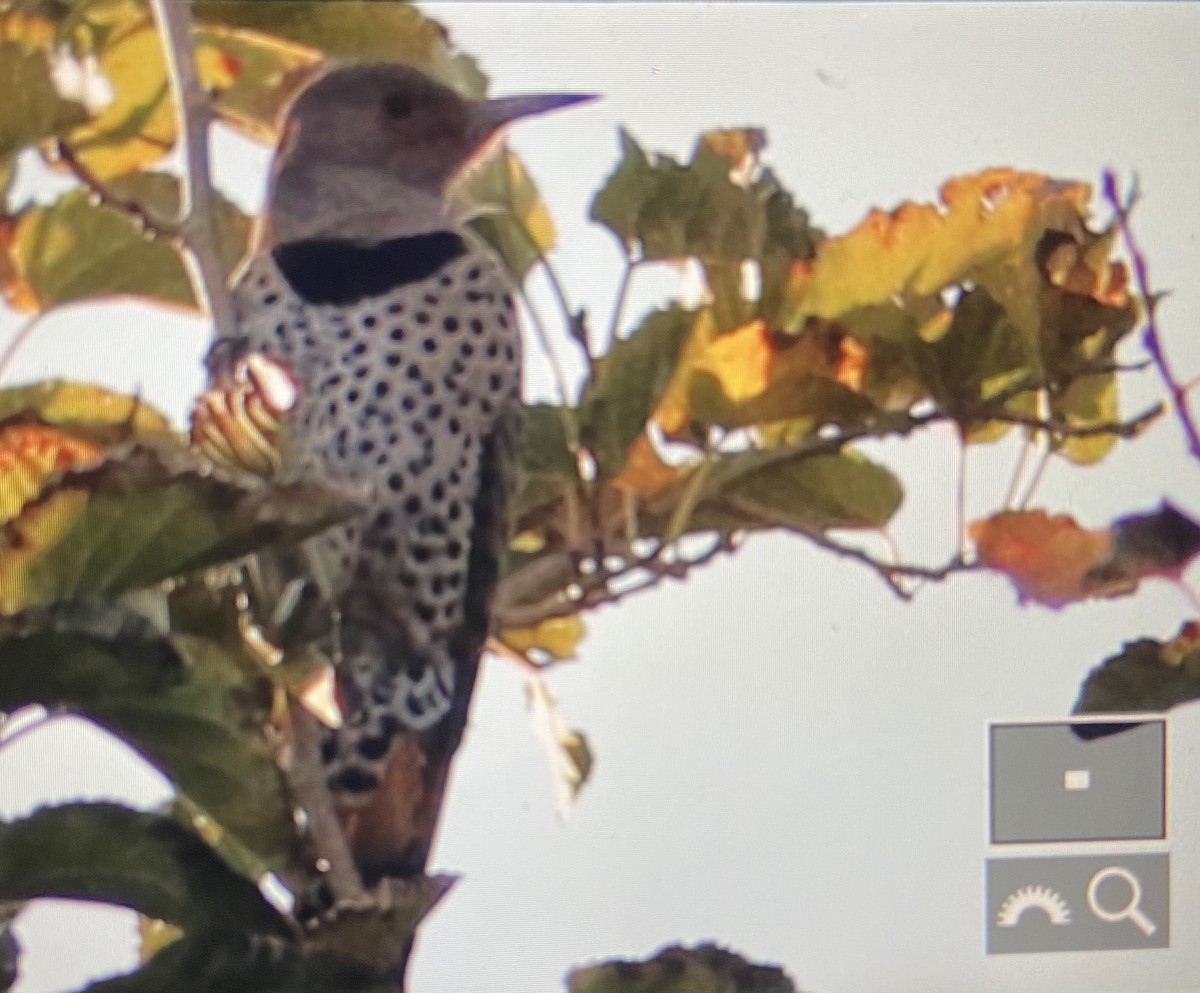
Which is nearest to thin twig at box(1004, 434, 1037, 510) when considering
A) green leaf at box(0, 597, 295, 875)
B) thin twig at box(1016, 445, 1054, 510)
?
thin twig at box(1016, 445, 1054, 510)

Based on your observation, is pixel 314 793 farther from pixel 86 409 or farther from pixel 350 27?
pixel 350 27

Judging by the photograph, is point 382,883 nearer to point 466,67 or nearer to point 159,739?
point 159,739

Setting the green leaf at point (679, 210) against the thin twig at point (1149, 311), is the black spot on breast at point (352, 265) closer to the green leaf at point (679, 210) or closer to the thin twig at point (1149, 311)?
the green leaf at point (679, 210)

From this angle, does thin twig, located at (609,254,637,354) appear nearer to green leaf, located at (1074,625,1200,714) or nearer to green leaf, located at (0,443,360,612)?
green leaf, located at (0,443,360,612)

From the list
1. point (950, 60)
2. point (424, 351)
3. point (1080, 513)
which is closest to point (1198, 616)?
point (1080, 513)

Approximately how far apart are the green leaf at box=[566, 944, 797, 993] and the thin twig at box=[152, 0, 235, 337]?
43 centimetres

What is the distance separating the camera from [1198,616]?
78 centimetres

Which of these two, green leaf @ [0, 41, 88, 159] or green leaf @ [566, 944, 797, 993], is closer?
green leaf @ [0, 41, 88, 159]

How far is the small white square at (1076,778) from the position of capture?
77 centimetres

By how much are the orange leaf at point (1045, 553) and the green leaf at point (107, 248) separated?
1.56 feet

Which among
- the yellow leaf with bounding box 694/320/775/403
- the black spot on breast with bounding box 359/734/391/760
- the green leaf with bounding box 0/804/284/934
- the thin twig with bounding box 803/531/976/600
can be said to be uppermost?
the yellow leaf with bounding box 694/320/775/403

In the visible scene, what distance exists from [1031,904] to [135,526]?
58 cm

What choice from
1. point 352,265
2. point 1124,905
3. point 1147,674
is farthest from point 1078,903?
point 352,265

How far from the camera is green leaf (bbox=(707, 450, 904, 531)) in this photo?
0.71 metres
